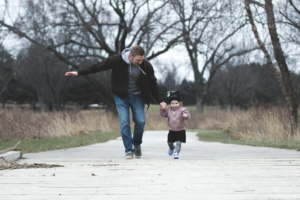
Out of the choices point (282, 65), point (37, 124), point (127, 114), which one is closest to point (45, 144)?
point (37, 124)

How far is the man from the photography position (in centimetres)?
567

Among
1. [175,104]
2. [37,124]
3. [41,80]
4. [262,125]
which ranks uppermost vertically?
[41,80]

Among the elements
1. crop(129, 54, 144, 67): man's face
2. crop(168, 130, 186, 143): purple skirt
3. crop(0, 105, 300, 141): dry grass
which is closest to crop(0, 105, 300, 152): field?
crop(0, 105, 300, 141): dry grass

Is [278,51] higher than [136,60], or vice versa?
[278,51]

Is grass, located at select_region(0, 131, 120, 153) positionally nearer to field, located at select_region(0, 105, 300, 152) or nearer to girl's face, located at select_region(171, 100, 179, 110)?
field, located at select_region(0, 105, 300, 152)

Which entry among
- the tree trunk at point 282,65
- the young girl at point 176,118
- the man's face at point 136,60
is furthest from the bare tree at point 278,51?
the man's face at point 136,60

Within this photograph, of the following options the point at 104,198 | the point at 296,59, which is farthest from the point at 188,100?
the point at 104,198

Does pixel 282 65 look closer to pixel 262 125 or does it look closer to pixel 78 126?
pixel 262 125

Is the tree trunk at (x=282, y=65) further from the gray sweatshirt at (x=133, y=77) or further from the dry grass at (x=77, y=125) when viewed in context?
the gray sweatshirt at (x=133, y=77)

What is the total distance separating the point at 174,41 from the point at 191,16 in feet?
7.85

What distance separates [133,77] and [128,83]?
122 millimetres

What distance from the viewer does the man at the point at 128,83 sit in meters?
5.67

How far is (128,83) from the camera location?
573 cm

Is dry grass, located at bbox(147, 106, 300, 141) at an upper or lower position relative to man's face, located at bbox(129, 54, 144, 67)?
lower
